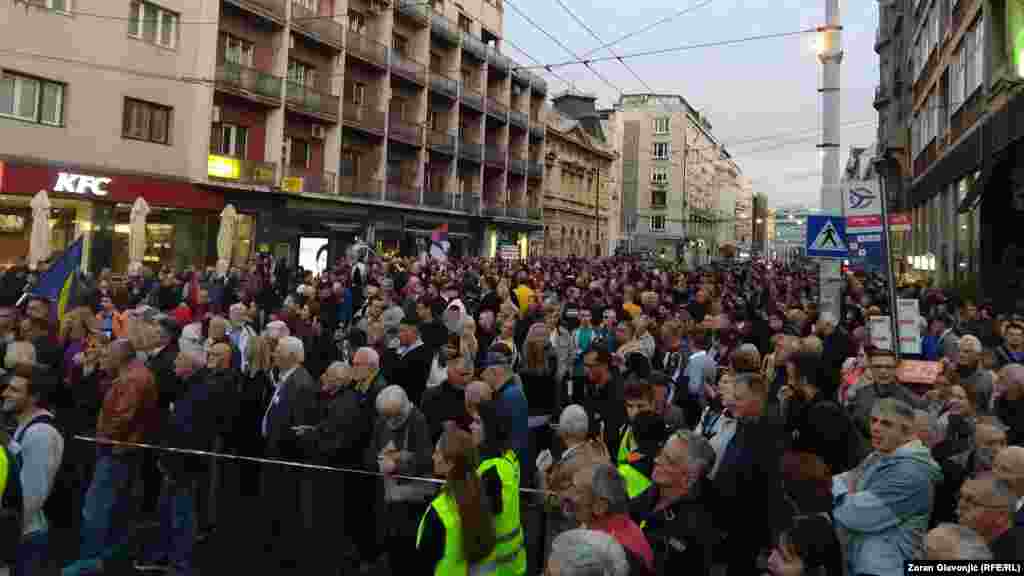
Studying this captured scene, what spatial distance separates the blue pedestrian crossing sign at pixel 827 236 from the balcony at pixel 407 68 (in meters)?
32.2

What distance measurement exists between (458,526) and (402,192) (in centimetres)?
3653

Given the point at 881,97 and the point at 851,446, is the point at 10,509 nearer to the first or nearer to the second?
the point at 851,446

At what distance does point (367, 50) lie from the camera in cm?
3603

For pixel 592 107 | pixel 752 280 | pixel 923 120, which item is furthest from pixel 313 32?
pixel 592 107

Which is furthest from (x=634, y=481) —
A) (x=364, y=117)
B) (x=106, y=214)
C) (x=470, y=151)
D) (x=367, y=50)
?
(x=470, y=151)

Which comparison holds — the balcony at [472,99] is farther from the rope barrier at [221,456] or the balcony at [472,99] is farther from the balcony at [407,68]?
the rope barrier at [221,456]

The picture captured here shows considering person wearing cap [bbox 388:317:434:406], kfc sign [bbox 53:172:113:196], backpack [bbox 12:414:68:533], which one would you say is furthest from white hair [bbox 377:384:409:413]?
kfc sign [bbox 53:172:113:196]

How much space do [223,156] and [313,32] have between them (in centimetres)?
770

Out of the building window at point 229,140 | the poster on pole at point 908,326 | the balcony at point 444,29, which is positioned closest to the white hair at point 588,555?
the poster on pole at point 908,326

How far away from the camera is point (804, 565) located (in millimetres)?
2799

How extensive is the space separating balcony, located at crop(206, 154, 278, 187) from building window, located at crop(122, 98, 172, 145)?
1830mm

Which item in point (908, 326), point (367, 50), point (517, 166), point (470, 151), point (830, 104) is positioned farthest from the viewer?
point (517, 166)

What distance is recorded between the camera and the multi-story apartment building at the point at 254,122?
73.3 feet

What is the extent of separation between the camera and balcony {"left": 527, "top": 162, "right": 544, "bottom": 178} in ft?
173
